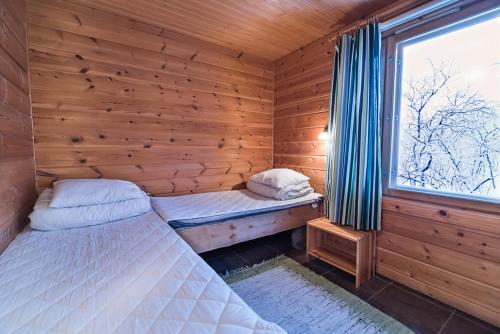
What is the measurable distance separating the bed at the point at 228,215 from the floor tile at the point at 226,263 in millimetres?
245

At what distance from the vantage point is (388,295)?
178 cm

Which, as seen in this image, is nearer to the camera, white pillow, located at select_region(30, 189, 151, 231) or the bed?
white pillow, located at select_region(30, 189, 151, 231)

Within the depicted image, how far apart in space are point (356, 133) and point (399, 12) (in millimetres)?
1011

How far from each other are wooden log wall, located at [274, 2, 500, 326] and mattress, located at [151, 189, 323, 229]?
65cm

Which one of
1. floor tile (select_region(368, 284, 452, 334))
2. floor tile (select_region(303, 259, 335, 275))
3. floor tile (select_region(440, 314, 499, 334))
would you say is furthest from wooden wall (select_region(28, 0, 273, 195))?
floor tile (select_region(440, 314, 499, 334))

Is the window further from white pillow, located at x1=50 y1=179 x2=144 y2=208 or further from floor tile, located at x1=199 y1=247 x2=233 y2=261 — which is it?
white pillow, located at x1=50 y1=179 x2=144 y2=208

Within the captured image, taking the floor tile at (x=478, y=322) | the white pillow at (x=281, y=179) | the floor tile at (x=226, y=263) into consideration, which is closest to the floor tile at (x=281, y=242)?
the floor tile at (x=226, y=263)

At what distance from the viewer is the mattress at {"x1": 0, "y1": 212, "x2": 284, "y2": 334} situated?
0.75 m

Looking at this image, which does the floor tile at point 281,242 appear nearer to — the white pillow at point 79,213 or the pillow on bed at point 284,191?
the pillow on bed at point 284,191

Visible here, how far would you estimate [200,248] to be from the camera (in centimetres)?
194

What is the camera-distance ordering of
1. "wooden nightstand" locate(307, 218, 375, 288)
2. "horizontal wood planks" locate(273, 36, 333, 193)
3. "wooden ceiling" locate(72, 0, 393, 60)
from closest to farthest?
"wooden nightstand" locate(307, 218, 375, 288) → "wooden ceiling" locate(72, 0, 393, 60) → "horizontal wood planks" locate(273, 36, 333, 193)

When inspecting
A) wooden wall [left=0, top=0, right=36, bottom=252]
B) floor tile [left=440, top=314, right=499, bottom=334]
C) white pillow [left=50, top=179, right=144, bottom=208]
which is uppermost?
wooden wall [left=0, top=0, right=36, bottom=252]

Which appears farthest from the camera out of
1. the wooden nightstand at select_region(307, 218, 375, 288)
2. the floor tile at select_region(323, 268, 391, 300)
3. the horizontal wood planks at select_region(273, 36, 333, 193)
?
the horizontal wood planks at select_region(273, 36, 333, 193)

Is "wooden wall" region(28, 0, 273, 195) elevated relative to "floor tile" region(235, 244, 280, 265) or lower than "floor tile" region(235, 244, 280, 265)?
elevated
